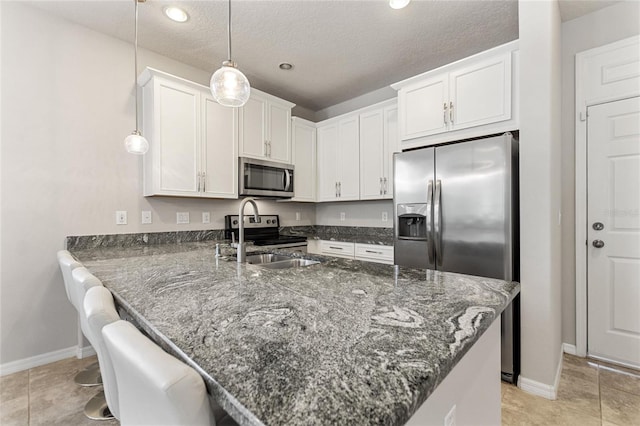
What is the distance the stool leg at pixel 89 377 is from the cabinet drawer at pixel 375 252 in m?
2.46

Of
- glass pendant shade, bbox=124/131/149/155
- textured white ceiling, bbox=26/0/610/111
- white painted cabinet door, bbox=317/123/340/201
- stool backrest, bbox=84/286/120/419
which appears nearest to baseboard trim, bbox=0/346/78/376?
glass pendant shade, bbox=124/131/149/155

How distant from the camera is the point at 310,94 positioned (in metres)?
3.95

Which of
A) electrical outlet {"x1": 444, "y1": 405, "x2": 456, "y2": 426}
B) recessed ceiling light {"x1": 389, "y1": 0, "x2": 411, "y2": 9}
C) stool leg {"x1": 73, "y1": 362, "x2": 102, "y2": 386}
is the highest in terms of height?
recessed ceiling light {"x1": 389, "y1": 0, "x2": 411, "y2": 9}

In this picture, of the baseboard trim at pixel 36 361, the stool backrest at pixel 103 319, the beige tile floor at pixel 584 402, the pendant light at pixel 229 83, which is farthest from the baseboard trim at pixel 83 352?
the beige tile floor at pixel 584 402

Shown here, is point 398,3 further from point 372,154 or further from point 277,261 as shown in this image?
point 277,261

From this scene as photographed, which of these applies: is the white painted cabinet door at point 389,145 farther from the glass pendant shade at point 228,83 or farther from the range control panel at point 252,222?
the glass pendant shade at point 228,83

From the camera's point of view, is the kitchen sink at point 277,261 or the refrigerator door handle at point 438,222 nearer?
the kitchen sink at point 277,261

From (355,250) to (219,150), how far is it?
183 cm

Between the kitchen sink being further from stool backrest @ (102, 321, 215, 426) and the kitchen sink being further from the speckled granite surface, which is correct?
the speckled granite surface

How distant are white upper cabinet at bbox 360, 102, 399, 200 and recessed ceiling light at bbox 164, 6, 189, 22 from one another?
204cm

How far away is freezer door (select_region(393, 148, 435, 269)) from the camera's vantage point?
2.39m

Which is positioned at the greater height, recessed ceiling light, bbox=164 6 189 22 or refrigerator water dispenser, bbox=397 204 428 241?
recessed ceiling light, bbox=164 6 189 22

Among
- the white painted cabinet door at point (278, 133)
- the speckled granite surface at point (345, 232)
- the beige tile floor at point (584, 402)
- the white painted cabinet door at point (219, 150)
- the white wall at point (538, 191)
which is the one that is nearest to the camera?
the beige tile floor at point (584, 402)

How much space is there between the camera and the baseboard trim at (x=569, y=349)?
8.02 ft
